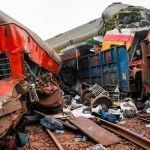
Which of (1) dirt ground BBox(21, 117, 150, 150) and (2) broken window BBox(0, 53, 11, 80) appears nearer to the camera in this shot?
(1) dirt ground BBox(21, 117, 150, 150)

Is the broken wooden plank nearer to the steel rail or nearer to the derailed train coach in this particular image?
the steel rail

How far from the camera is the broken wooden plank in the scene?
7.54 meters

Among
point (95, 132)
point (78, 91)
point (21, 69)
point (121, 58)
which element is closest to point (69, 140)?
point (95, 132)

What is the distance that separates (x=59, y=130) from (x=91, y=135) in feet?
4.23

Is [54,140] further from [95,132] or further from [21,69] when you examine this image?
[21,69]

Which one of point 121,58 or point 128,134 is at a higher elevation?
point 121,58

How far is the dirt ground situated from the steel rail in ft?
0.35

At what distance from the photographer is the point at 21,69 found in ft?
28.9

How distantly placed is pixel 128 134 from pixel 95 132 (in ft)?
2.44

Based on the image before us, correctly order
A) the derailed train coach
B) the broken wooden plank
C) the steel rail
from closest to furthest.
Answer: the steel rail → the broken wooden plank → the derailed train coach

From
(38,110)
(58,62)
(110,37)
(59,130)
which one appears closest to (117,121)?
(59,130)

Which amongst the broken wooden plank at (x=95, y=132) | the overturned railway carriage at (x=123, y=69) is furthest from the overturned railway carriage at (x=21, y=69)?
the overturned railway carriage at (x=123, y=69)

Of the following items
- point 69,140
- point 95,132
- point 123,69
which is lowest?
point 69,140

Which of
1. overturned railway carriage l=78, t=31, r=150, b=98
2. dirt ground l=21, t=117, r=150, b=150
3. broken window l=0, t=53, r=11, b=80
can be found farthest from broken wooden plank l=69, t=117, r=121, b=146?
overturned railway carriage l=78, t=31, r=150, b=98
